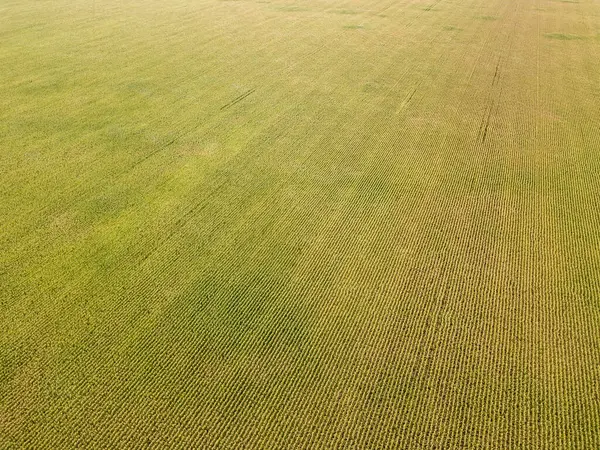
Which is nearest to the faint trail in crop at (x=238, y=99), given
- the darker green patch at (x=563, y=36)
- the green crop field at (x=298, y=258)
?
the green crop field at (x=298, y=258)

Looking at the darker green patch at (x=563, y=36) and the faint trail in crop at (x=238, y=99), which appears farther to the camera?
the darker green patch at (x=563, y=36)

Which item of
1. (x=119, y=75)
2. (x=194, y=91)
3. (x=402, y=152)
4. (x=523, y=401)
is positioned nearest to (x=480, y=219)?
(x=402, y=152)

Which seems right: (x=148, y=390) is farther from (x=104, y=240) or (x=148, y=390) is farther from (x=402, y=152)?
(x=402, y=152)

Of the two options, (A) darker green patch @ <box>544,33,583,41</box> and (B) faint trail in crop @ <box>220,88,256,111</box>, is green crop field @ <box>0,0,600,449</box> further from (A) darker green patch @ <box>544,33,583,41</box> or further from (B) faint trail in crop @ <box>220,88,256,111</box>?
(A) darker green patch @ <box>544,33,583,41</box>

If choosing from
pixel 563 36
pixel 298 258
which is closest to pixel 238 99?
pixel 298 258

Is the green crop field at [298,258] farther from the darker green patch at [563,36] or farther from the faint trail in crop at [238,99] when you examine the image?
the darker green patch at [563,36]

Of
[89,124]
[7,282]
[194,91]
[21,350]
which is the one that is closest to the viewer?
[21,350]

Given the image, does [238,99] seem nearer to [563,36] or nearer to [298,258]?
[298,258]

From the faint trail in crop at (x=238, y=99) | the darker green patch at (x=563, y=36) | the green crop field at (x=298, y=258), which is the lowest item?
the green crop field at (x=298, y=258)
